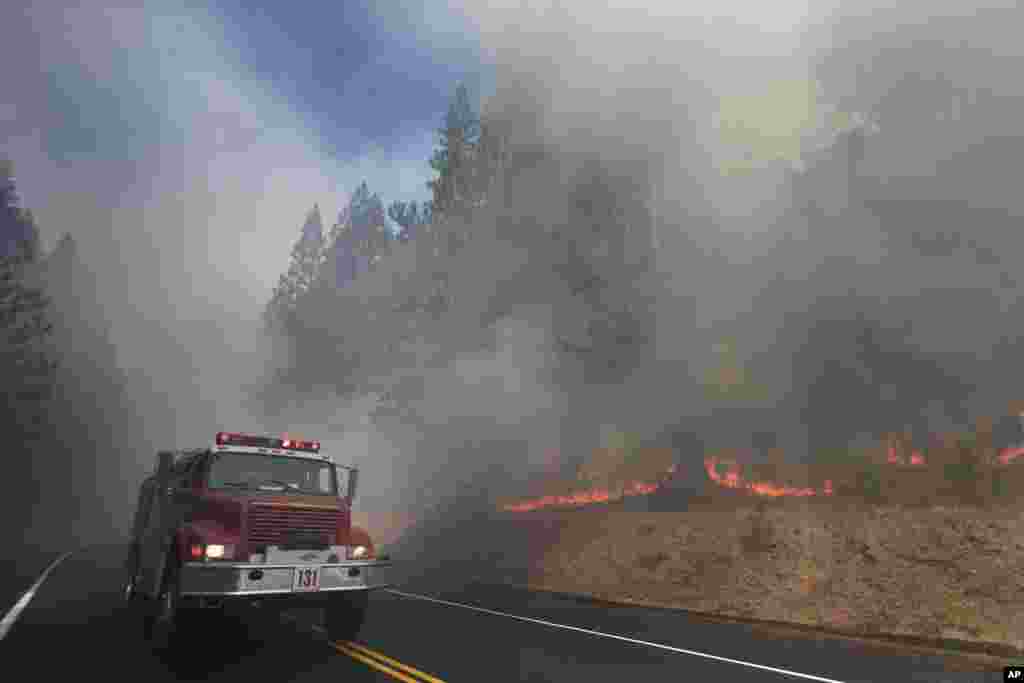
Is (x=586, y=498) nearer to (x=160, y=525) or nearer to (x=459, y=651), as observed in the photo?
(x=459, y=651)

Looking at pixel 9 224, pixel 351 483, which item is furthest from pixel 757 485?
pixel 9 224

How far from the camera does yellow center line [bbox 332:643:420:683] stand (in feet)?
19.9

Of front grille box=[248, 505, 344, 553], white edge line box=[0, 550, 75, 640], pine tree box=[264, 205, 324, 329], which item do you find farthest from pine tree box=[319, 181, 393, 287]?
front grille box=[248, 505, 344, 553]

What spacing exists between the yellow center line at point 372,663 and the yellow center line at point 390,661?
0.08 metres

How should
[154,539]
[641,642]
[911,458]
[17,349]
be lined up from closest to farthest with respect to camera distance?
1. [641,642]
2. [154,539]
3. [911,458]
4. [17,349]

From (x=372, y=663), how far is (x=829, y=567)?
769cm

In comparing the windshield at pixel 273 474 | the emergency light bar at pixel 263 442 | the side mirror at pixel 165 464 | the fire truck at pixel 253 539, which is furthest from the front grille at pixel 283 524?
the side mirror at pixel 165 464

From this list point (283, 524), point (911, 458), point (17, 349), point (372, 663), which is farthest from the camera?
point (17, 349)

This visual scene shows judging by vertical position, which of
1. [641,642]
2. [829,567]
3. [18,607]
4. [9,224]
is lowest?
[641,642]

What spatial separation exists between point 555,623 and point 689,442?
23.8 ft

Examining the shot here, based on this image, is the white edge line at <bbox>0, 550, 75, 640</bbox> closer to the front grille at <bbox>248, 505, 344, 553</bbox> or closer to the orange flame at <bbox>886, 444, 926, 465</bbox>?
the front grille at <bbox>248, 505, 344, 553</bbox>

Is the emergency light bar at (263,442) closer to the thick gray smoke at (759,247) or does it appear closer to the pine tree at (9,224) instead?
the thick gray smoke at (759,247)

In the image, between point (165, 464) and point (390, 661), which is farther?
point (165, 464)

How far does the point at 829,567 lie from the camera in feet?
34.8
